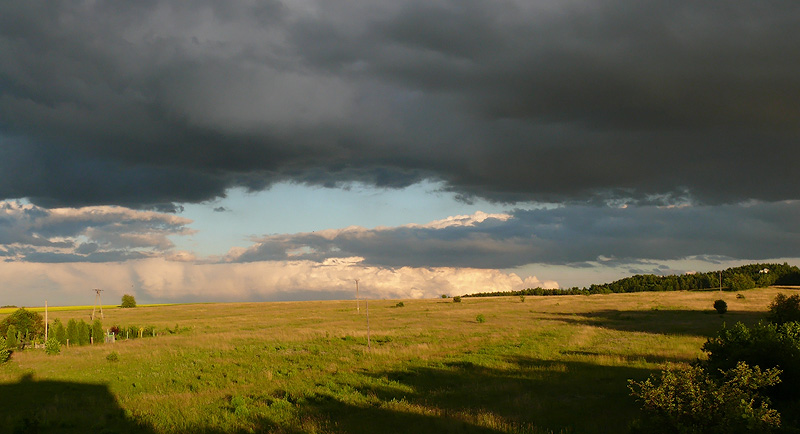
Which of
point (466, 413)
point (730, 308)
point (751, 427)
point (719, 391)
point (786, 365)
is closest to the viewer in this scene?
point (751, 427)

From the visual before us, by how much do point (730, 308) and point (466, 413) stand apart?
74.3m

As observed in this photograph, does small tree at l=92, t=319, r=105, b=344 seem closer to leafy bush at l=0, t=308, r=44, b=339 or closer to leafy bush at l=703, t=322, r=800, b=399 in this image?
leafy bush at l=0, t=308, r=44, b=339

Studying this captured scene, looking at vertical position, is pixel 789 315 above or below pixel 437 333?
above

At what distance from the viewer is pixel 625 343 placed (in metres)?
36.6

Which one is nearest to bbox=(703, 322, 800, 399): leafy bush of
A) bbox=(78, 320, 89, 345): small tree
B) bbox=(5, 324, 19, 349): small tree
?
bbox=(5, 324, 19, 349): small tree

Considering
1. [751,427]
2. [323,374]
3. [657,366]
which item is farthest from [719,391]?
[323,374]

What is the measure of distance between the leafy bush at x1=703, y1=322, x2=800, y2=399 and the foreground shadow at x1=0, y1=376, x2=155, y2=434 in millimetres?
20105

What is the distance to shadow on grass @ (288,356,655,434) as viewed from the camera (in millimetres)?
15211

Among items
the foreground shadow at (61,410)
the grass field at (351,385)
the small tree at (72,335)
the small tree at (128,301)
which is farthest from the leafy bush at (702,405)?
the small tree at (128,301)

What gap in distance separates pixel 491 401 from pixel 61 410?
2013 centimetres

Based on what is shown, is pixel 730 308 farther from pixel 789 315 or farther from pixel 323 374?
pixel 323 374

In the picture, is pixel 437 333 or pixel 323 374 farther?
pixel 437 333

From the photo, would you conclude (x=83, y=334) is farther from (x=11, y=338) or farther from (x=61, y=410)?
(x=61, y=410)

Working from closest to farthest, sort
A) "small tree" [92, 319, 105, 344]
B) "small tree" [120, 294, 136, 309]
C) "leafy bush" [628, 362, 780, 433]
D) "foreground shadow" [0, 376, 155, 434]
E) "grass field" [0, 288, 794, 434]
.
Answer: "leafy bush" [628, 362, 780, 433] → "grass field" [0, 288, 794, 434] → "foreground shadow" [0, 376, 155, 434] → "small tree" [92, 319, 105, 344] → "small tree" [120, 294, 136, 309]
